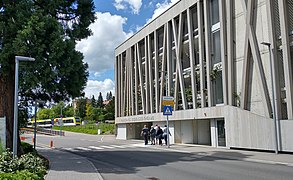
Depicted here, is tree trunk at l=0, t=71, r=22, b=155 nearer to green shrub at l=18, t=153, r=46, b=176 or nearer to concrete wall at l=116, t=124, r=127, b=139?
green shrub at l=18, t=153, r=46, b=176

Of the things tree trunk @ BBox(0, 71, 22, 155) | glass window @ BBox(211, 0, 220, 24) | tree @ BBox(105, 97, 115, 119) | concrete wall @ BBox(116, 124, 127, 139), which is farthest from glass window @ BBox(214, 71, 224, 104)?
tree @ BBox(105, 97, 115, 119)

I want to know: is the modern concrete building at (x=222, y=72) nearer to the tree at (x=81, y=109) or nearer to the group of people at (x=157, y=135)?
the group of people at (x=157, y=135)

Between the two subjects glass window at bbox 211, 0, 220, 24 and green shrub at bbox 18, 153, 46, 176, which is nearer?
green shrub at bbox 18, 153, 46, 176

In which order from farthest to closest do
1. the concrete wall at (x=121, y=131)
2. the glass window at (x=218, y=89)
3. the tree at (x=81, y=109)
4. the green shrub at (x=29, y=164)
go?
the tree at (x=81, y=109)
the concrete wall at (x=121, y=131)
the glass window at (x=218, y=89)
the green shrub at (x=29, y=164)

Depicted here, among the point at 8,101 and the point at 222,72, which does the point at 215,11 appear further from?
the point at 8,101

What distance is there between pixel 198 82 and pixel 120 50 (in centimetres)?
1944

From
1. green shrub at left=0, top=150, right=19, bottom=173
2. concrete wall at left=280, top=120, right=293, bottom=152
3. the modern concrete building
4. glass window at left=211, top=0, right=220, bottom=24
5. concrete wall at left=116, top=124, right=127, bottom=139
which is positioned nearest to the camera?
green shrub at left=0, top=150, right=19, bottom=173

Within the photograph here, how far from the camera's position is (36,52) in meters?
13.1

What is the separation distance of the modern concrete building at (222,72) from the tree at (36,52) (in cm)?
1098

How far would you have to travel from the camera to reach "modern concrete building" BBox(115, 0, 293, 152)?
1859 centimetres

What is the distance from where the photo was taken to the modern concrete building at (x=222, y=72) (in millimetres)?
18594

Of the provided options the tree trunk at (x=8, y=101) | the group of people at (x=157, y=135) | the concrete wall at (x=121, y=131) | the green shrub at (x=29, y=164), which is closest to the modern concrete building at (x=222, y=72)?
the group of people at (x=157, y=135)

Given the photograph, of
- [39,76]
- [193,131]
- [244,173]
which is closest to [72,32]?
[39,76]

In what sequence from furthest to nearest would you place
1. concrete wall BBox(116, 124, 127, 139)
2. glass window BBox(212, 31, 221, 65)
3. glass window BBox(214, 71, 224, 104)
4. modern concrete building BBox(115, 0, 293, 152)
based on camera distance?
concrete wall BBox(116, 124, 127, 139) < glass window BBox(212, 31, 221, 65) < glass window BBox(214, 71, 224, 104) < modern concrete building BBox(115, 0, 293, 152)
